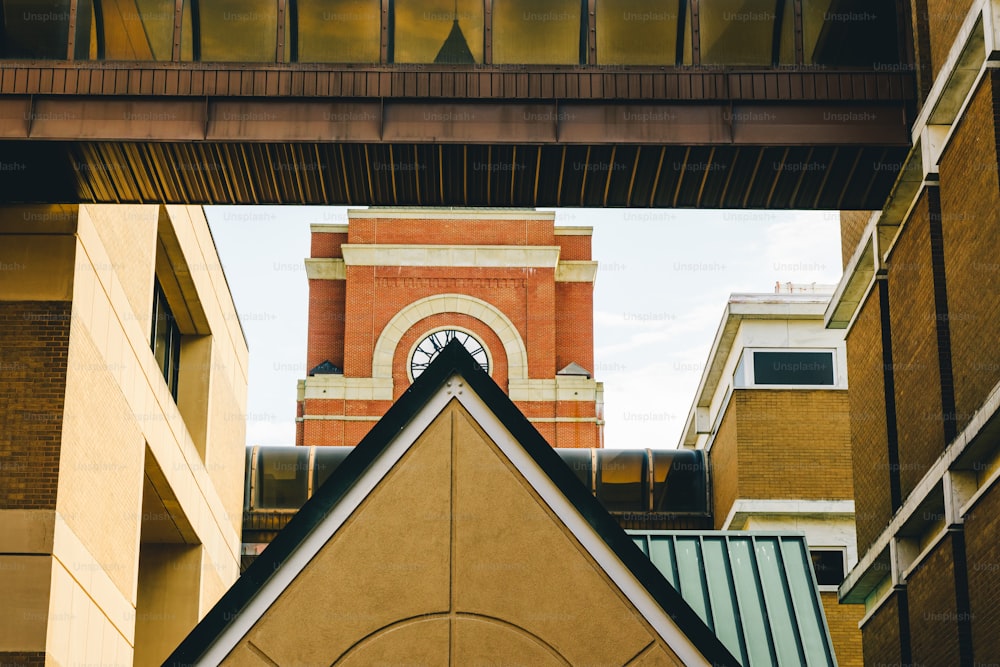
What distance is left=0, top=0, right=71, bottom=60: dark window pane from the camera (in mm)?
20656

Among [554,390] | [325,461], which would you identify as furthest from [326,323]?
[325,461]

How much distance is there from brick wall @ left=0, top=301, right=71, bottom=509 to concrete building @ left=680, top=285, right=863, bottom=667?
742 inches

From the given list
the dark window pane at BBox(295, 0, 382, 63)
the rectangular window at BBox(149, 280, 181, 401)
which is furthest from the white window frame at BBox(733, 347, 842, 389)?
the dark window pane at BBox(295, 0, 382, 63)

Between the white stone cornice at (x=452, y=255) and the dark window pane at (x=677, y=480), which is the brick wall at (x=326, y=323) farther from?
the dark window pane at (x=677, y=480)

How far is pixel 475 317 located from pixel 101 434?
36.4 metres

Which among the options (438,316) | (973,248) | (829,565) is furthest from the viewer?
(438,316)

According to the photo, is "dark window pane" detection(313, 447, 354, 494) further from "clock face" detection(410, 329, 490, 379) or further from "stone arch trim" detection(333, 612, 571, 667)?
"stone arch trim" detection(333, 612, 571, 667)

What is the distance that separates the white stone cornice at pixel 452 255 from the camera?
60.0 metres

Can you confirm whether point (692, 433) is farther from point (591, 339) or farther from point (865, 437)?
point (865, 437)

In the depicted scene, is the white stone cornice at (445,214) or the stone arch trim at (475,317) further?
the white stone cornice at (445,214)

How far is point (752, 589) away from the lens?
2094 centimetres

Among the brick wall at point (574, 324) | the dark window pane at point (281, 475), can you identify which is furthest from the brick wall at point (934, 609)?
the brick wall at point (574, 324)

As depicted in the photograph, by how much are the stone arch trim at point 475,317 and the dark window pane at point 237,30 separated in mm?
38344

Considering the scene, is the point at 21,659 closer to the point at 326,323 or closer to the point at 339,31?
the point at 339,31
